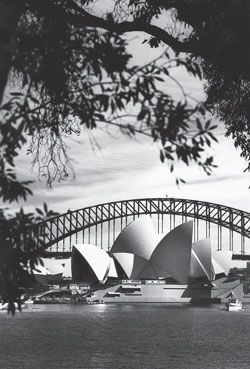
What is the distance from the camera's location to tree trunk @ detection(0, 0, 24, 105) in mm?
7207

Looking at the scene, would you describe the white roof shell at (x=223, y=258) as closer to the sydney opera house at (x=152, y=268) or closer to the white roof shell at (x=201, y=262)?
the sydney opera house at (x=152, y=268)

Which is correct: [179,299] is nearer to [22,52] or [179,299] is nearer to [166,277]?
[166,277]

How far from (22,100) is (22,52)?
32.3 inches

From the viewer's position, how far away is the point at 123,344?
5334 cm

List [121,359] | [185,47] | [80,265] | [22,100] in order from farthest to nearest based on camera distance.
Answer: [80,265]
[121,359]
[185,47]
[22,100]

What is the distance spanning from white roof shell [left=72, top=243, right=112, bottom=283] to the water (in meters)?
45.9

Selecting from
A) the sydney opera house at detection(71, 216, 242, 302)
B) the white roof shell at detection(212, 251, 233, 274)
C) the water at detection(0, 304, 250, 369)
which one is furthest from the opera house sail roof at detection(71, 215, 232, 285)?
the water at detection(0, 304, 250, 369)

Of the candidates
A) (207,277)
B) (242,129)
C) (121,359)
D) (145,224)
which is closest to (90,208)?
(145,224)

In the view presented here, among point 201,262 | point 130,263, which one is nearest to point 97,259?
point 130,263

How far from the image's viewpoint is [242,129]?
42.1 feet

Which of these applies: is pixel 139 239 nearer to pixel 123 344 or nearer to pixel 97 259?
pixel 97 259

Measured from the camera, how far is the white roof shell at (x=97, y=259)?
12838cm

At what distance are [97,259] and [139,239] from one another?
8.09 metres

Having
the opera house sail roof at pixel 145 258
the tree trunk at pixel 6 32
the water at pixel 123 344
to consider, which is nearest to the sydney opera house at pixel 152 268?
the opera house sail roof at pixel 145 258
